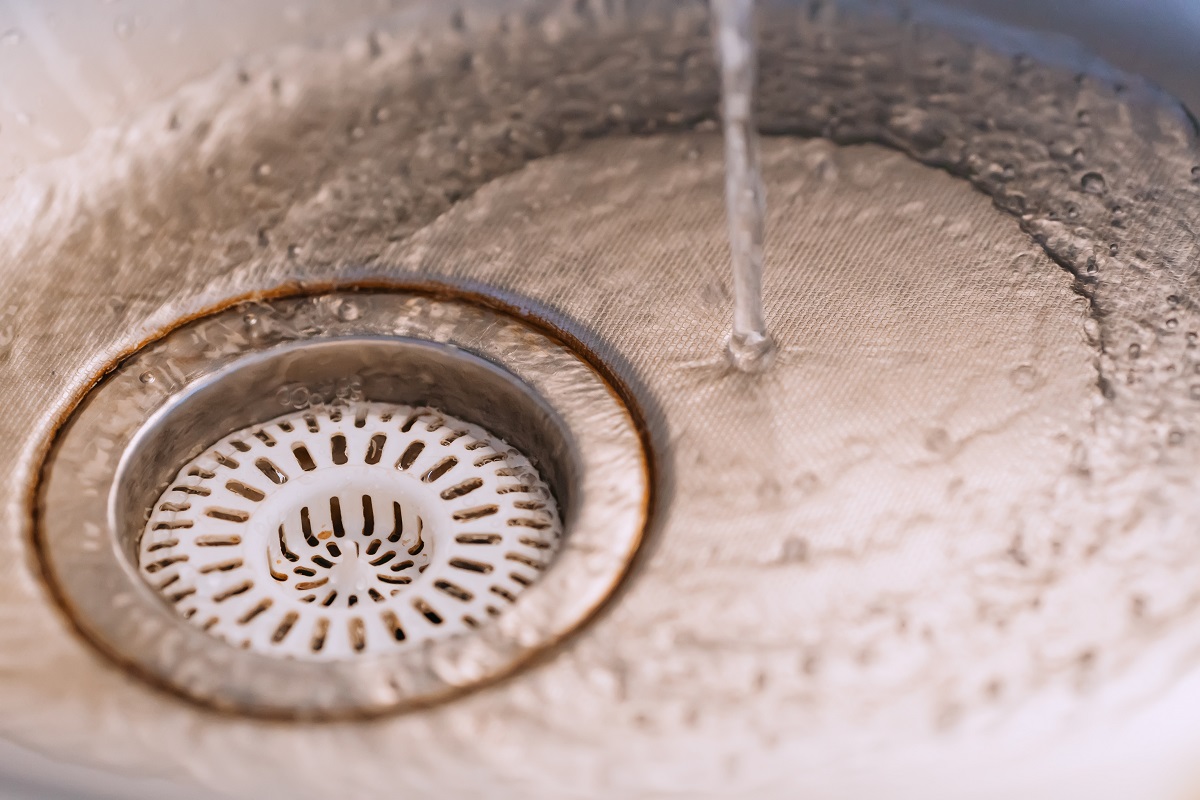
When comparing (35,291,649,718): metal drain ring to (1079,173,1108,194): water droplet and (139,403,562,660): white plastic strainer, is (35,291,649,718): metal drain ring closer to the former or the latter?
(139,403,562,660): white plastic strainer

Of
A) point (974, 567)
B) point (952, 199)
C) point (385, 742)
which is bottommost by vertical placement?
point (385, 742)

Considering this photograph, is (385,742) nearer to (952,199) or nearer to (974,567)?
(974,567)

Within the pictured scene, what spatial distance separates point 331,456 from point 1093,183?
452 mm

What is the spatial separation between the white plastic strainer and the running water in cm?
13

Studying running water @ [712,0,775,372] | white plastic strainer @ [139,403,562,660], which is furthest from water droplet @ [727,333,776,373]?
white plastic strainer @ [139,403,562,660]

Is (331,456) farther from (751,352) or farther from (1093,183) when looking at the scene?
(1093,183)

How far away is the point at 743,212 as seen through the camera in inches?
27.4

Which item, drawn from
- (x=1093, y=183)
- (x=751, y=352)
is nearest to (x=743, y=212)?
(x=751, y=352)

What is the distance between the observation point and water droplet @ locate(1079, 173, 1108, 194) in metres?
0.74

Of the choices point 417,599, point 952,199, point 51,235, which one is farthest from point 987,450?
point 51,235

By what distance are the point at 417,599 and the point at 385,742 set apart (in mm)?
114

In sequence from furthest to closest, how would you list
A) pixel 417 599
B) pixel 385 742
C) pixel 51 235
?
pixel 51 235
pixel 417 599
pixel 385 742

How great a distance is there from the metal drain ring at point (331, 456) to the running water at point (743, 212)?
0.08m

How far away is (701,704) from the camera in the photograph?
54 centimetres
